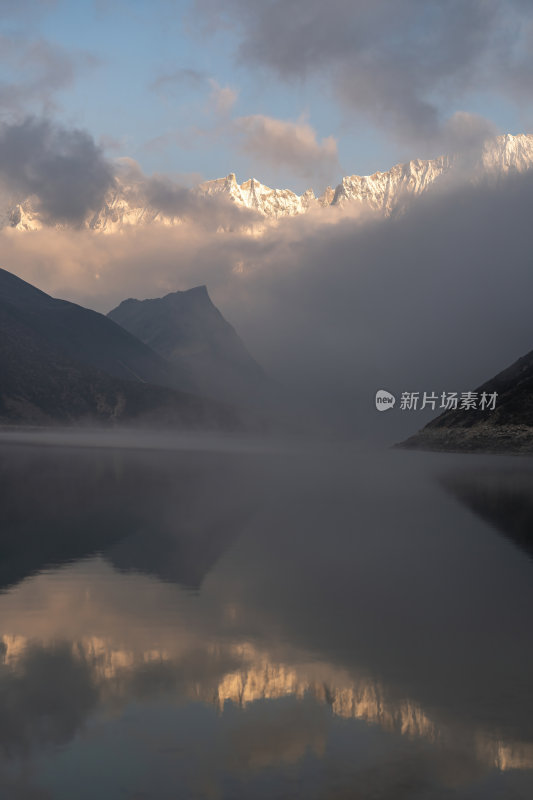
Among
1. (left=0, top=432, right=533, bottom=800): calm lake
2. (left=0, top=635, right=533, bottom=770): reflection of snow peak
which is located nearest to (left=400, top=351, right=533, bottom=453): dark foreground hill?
(left=0, top=432, right=533, bottom=800): calm lake

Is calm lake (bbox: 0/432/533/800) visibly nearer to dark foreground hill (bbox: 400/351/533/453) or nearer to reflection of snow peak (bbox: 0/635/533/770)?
reflection of snow peak (bbox: 0/635/533/770)

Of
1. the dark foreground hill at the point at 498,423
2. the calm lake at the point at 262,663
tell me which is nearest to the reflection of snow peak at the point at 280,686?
the calm lake at the point at 262,663

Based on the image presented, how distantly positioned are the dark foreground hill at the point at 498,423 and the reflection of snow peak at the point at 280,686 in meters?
137

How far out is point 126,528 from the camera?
3722 cm

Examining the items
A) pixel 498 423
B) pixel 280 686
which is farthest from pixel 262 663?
pixel 498 423

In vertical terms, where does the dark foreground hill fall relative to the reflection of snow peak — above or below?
above

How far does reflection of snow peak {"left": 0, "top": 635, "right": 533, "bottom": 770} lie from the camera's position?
1245cm

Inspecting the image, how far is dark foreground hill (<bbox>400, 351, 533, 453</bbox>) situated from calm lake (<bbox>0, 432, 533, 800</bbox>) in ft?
390

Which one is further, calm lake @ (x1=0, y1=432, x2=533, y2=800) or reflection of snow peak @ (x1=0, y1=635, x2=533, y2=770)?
reflection of snow peak @ (x1=0, y1=635, x2=533, y2=770)

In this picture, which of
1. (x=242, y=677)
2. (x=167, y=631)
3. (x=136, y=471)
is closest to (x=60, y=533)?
(x=167, y=631)

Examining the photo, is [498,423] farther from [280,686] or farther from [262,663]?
[280,686]

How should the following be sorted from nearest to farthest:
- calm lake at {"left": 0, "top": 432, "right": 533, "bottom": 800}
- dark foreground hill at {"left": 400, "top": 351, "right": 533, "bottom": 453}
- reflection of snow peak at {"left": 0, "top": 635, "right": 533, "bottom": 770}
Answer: calm lake at {"left": 0, "top": 432, "right": 533, "bottom": 800}, reflection of snow peak at {"left": 0, "top": 635, "right": 533, "bottom": 770}, dark foreground hill at {"left": 400, "top": 351, "right": 533, "bottom": 453}

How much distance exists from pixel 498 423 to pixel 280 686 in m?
151

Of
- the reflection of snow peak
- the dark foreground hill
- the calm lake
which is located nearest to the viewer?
the calm lake
